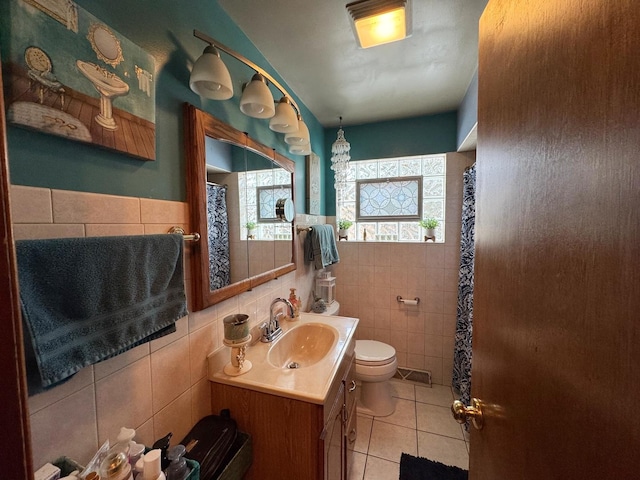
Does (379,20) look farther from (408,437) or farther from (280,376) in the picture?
(408,437)

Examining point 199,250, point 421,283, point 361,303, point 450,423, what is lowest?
point 450,423

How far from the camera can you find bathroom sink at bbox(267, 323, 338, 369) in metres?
1.42

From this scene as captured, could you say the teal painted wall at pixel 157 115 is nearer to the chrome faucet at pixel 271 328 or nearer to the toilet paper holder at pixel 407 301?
the chrome faucet at pixel 271 328

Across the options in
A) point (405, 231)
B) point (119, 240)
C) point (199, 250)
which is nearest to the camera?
point (119, 240)

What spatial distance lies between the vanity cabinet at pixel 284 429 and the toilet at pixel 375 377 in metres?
0.83

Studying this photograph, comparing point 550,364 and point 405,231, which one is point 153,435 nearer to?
point 550,364

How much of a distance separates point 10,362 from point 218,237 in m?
0.87

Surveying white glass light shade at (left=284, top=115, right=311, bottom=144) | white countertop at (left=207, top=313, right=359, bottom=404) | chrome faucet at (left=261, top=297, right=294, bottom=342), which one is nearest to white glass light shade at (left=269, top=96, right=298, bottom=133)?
white glass light shade at (left=284, top=115, right=311, bottom=144)

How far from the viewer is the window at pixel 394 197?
2381mm

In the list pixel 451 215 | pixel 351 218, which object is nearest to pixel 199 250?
pixel 351 218

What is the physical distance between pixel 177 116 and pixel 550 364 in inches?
49.0

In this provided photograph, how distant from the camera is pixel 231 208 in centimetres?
123

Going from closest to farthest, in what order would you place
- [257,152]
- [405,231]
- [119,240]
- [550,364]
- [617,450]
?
[617,450] → [550,364] → [119,240] → [257,152] → [405,231]

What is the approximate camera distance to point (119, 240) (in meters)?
0.66
